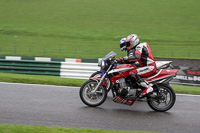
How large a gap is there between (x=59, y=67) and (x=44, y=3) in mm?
15102

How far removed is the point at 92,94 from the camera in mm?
6527

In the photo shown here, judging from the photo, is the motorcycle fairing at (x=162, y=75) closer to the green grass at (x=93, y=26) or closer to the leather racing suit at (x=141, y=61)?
the leather racing suit at (x=141, y=61)

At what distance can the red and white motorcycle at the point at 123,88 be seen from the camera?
255 inches

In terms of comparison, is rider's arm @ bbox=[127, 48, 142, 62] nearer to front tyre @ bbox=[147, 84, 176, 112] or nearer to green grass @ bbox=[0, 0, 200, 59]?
front tyre @ bbox=[147, 84, 176, 112]

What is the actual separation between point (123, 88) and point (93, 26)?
46.9 feet

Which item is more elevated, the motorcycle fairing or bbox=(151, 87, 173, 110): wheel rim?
the motorcycle fairing

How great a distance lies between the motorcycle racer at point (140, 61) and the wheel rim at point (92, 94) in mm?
810

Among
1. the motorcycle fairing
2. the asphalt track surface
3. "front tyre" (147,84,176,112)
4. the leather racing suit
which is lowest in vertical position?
the asphalt track surface

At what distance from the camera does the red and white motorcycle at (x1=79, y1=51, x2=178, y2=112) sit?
6.48m

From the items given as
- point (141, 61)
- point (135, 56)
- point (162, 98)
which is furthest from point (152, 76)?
point (135, 56)

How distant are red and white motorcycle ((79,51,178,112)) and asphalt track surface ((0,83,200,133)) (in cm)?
23

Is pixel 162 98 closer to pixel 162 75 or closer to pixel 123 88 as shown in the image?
pixel 162 75

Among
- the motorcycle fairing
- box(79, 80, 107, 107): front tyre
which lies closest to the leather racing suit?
the motorcycle fairing

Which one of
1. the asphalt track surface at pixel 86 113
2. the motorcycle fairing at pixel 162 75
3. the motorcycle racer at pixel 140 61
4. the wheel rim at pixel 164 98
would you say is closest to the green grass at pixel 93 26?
the asphalt track surface at pixel 86 113
